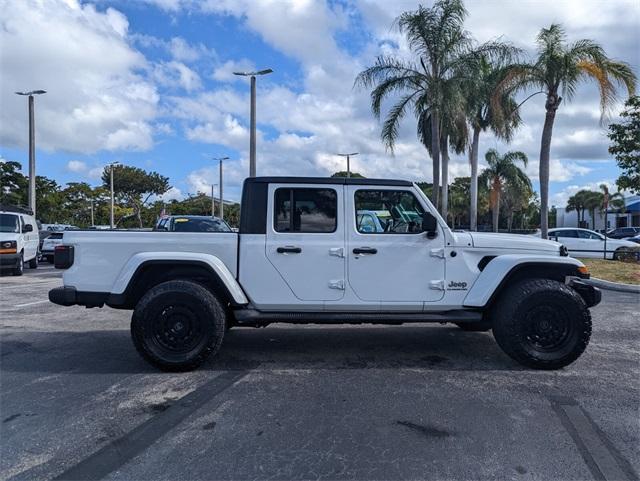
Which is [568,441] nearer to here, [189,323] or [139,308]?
[189,323]

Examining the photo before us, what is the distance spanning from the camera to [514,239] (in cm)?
534

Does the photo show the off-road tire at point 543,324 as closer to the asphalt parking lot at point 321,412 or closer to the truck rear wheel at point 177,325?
the asphalt parking lot at point 321,412

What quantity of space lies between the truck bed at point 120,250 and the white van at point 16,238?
1084 centimetres

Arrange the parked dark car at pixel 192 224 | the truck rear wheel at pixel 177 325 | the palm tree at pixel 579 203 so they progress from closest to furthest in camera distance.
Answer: the truck rear wheel at pixel 177 325, the parked dark car at pixel 192 224, the palm tree at pixel 579 203

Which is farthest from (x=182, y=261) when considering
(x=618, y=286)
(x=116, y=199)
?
(x=116, y=199)

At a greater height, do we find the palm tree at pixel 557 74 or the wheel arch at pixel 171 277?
the palm tree at pixel 557 74

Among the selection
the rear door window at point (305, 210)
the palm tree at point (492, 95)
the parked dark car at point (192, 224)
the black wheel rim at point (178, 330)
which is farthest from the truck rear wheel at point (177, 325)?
the palm tree at point (492, 95)

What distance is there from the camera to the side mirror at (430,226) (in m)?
5.13

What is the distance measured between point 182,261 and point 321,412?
2090 millimetres

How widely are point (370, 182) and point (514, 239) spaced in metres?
1.65

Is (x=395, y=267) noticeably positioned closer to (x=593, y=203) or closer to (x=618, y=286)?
(x=618, y=286)

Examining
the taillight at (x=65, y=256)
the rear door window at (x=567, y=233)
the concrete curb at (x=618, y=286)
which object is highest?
the rear door window at (x=567, y=233)

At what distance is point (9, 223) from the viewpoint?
1485 centimetres

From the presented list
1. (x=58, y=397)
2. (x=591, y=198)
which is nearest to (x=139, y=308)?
(x=58, y=397)
